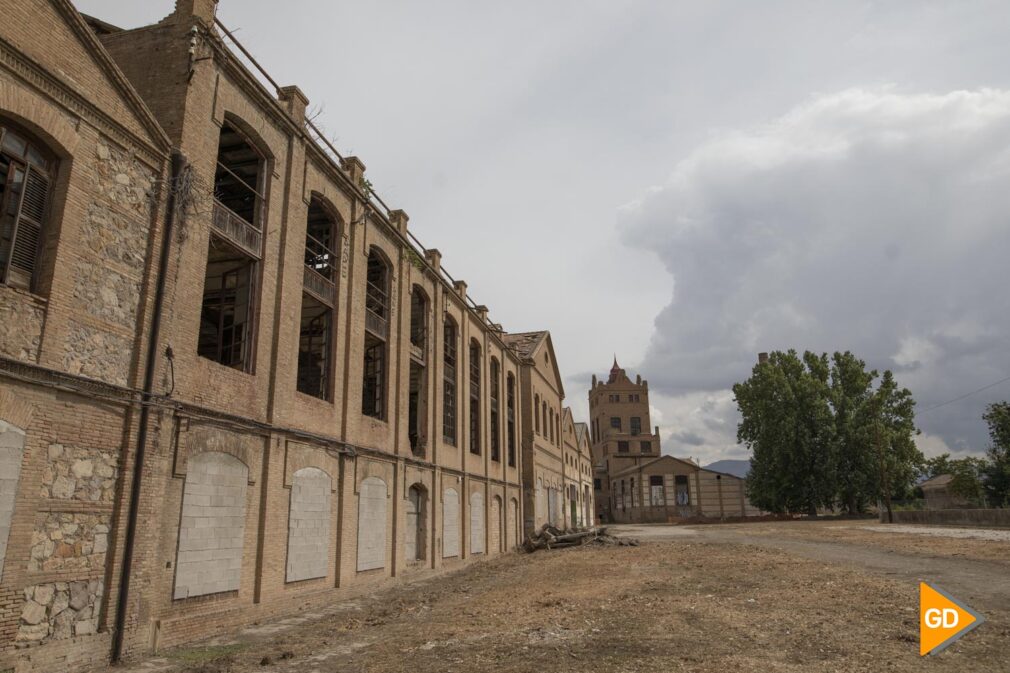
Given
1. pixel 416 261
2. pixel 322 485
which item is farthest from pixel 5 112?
pixel 416 261

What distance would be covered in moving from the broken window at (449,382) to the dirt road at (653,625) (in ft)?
20.1

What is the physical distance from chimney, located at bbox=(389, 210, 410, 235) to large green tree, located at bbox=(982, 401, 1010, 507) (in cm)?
4436

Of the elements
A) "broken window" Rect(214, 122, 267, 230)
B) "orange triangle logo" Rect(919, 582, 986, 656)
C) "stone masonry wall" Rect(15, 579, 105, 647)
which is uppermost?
"broken window" Rect(214, 122, 267, 230)

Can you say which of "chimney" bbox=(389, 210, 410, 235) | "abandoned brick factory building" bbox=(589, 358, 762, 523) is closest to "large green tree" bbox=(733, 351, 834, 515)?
"abandoned brick factory building" bbox=(589, 358, 762, 523)

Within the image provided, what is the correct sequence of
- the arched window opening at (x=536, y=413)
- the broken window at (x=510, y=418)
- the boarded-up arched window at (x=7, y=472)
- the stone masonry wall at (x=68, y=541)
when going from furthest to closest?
the arched window opening at (x=536, y=413)
the broken window at (x=510, y=418)
the stone masonry wall at (x=68, y=541)
the boarded-up arched window at (x=7, y=472)

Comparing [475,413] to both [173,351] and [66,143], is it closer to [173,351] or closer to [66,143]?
[173,351]

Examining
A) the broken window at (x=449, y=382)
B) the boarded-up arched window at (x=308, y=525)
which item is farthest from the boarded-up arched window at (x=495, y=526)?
the boarded-up arched window at (x=308, y=525)

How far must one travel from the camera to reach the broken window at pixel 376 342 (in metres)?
17.3

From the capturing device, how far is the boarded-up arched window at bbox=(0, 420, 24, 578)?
7148mm

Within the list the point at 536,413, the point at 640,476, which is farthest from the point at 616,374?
the point at 536,413

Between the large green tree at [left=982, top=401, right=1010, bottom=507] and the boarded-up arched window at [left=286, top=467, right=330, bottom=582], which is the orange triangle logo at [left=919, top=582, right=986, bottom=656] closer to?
the boarded-up arched window at [left=286, top=467, right=330, bottom=582]

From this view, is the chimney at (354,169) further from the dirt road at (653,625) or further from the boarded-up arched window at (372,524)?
the dirt road at (653,625)

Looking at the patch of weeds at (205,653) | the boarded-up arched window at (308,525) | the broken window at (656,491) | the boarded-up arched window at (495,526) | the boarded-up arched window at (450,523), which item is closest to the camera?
the patch of weeds at (205,653)

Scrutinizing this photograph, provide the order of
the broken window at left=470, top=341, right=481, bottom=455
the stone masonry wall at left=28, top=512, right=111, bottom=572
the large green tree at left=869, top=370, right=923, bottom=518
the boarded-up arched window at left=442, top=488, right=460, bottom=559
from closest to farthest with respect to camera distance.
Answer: the stone masonry wall at left=28, top=512, right=111, bottom=572 < the boarded-up arched window at left=442, top=488, right=460, bottom=559 < the broken window at left=470, top=341, right=481, bottom=455 < the large green tree at left=869, top=370, right=923, bottom=518
